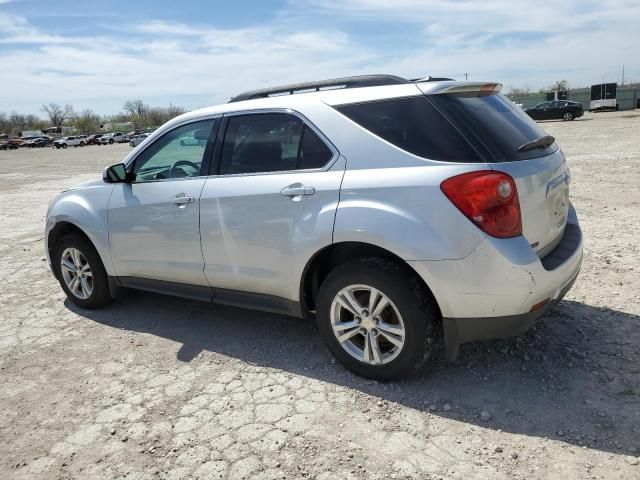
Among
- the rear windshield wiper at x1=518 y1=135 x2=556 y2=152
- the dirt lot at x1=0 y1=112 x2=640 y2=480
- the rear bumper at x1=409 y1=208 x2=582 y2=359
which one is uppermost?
the rear windshield wiper at x1=518 y1=135 x2=556 y2=152

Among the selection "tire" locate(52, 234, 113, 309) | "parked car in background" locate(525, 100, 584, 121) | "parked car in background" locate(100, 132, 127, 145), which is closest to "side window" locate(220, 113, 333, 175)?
"tire" locate(52, 234, 113, 309)

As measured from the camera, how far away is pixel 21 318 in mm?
4887

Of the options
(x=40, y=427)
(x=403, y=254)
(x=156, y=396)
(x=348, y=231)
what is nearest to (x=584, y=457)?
(x=403, y=254)

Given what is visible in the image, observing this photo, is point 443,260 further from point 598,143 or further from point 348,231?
point 598,143

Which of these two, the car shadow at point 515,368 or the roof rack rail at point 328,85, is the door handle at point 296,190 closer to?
the roof rack rail at point 328,85

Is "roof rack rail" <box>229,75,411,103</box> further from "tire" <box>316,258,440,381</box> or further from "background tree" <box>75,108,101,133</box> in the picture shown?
"background tree" <box>75,108,101,133</box>

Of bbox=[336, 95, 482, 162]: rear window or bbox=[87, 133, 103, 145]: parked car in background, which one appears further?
bbox=[87, 133, 103, 145]: parked car in background

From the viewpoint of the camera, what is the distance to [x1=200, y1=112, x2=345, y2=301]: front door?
10.5 ft

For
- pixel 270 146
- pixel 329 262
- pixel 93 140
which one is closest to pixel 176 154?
pixel 270 146

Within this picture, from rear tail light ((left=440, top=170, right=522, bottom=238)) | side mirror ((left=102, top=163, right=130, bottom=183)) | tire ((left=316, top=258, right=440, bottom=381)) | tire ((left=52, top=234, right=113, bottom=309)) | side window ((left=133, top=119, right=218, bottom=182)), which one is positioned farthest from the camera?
tire ((left=52, top=234, right=113, bottom=309))

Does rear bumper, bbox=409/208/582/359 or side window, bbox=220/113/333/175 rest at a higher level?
side window, bbox=220/113/333/175

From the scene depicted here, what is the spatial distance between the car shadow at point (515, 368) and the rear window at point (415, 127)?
1.40 m

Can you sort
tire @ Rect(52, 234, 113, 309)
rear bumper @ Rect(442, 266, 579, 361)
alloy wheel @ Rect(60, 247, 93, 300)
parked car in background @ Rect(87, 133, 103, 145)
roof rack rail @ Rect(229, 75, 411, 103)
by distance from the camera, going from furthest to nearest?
1. parked car in background @ Rect(87, 133, 103, 145)
2. alloy wheel @ Rect(60, 247, 93, 300)
3. tire @ Rect(52, 234, 113, 309)
4. roof rack rail @ Rect(229, 75, 411, 103)
5. rear bumper @ Rect(442, 266, 579, 361)

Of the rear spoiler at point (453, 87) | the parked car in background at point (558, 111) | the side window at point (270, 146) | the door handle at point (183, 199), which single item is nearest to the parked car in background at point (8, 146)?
the parked car in background at point (558, 111)
